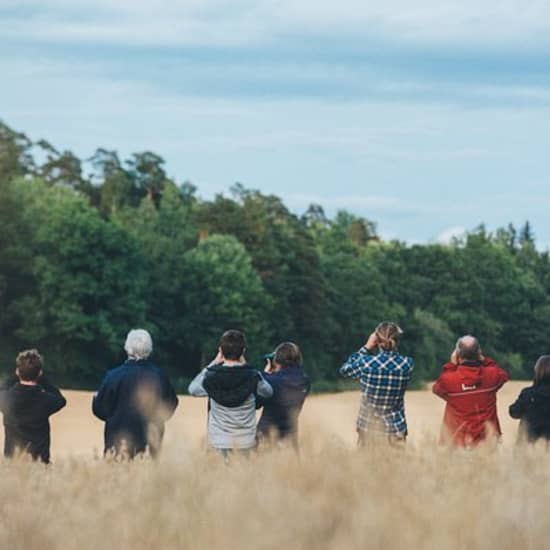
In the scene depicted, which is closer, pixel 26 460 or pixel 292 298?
pixel 26 460

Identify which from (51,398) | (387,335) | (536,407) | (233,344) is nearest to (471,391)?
(536,407)

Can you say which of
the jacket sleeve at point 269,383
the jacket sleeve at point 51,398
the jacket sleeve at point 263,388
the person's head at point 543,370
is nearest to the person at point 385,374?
the jacket sleeve at point 269,383

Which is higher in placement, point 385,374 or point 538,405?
point 385,374

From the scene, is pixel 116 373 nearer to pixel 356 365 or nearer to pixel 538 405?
pixel 356 365

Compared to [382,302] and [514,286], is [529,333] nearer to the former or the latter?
[514,286]

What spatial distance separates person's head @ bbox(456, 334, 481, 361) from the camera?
1400 centimetres

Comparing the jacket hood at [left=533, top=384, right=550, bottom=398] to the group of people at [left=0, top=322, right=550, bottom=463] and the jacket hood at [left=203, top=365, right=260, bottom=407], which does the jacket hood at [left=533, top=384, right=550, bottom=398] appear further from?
the jacket hood at [left=203, top=365, right=260, bottom=407]

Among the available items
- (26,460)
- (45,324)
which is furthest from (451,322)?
(26,460)

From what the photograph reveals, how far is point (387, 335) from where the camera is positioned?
541 inches

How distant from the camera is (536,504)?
25.2 feet

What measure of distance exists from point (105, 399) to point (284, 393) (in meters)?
1.62

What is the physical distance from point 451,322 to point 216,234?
32.8 meters

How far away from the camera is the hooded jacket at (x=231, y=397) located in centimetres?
1310

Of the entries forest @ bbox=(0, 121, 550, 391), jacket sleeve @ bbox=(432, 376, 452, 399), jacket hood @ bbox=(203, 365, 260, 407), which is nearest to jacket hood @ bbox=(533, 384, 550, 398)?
jacket sleeve @ bbox=(432, 376, 452, 399)
